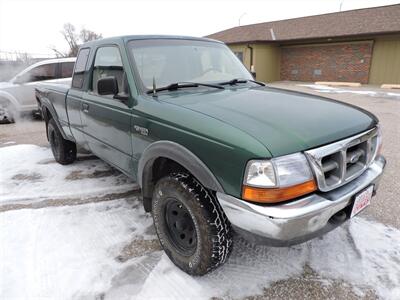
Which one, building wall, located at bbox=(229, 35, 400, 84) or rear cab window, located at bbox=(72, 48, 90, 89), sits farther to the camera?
building wall, located at bbox=(229, 35, 400, 84)

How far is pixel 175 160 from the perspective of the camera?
84.4 inches

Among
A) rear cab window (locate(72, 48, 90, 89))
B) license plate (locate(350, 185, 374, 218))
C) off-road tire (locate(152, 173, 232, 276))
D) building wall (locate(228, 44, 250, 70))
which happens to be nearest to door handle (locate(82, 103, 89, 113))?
rear cab window (locate(72, 48, 90, 89))

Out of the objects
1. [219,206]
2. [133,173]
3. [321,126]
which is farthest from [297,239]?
[133,173]

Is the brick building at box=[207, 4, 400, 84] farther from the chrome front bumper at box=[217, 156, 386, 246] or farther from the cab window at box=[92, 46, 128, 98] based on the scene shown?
the chrome front bumper at box=[217, 156, 386, 246]

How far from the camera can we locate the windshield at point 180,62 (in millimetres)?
2773

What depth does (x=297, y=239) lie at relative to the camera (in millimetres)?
1782

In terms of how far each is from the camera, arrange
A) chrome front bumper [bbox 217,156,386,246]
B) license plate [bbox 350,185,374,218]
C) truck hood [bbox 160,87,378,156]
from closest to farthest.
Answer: chrome front bumper [bbox 217,156,386,246], truck hood [bbox 160,87,378,156], license plate [bbox 350,185,374,218]

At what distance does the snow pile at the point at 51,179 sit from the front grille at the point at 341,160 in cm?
272

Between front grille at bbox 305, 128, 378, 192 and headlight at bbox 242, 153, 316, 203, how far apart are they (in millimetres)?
79

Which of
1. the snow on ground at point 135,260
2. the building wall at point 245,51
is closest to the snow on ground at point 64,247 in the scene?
the snow on ground at point 135,260

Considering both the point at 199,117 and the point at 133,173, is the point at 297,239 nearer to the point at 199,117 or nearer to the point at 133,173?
the point at 199,117

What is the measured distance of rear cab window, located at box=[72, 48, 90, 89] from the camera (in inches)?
145

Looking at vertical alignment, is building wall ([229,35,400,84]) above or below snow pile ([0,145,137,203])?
above

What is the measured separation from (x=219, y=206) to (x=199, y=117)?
0.64 m
